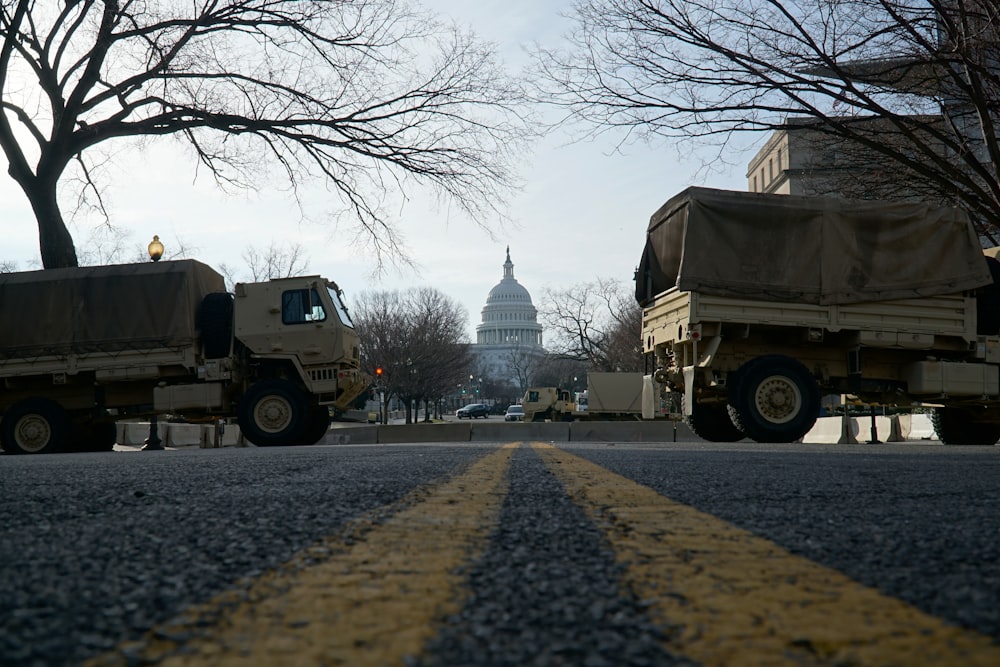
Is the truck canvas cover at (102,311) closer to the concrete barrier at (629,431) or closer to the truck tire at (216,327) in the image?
the truck tire at (216,327)

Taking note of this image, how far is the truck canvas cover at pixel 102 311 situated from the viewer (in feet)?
44.8

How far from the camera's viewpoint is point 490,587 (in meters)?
1.54

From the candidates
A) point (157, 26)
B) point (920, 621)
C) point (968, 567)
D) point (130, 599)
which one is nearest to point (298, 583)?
point (130, 599)

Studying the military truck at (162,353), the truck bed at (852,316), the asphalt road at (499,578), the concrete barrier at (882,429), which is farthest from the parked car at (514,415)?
the asphalt road at (499,578)

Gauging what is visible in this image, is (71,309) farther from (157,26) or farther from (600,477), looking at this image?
(600,477)

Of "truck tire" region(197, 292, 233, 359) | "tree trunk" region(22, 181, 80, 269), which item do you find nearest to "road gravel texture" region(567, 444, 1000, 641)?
"truck tire" region(197, 292, 233, 359)

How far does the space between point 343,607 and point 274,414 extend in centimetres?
1274

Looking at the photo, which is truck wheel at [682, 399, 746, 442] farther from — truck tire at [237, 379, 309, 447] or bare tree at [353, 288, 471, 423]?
bare tree at [353, 288, 471, 423]

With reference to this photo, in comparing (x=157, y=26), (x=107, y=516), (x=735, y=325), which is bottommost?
(x=107, y=516)

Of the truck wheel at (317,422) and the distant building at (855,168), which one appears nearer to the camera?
the distant building at (855,168)

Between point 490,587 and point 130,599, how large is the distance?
0.62 meters

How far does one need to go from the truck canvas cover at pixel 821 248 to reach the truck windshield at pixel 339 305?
596 centimetres

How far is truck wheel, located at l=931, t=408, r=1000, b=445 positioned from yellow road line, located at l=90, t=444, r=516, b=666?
12900mm

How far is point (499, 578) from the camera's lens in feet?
5.32
